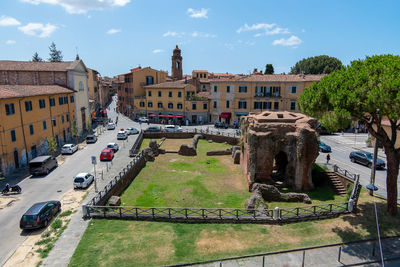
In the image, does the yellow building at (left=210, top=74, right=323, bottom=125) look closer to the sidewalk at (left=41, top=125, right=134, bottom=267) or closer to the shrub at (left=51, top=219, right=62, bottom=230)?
the sidewalk at (left=41, top=125, right=134, bottom=267)

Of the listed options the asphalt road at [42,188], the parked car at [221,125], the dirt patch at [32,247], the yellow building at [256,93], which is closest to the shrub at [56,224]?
the dirt patch at [32,247]

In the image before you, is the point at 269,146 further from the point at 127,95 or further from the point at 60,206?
the point at 127,95

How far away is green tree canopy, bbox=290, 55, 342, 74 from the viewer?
86.2 m

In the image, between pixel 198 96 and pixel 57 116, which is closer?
pixel 57 116

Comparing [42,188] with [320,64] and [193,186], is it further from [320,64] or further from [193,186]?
[320,64]

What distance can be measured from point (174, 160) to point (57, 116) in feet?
69.3

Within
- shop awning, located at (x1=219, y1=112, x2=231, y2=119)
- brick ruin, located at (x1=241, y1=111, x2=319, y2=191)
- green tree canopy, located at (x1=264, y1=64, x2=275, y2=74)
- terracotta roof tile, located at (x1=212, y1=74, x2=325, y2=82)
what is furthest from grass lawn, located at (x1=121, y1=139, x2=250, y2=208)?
green tree canopy, located at (x1=264, y1=64, x2=275, y2=74)

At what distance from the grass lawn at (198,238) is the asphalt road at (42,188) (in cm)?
467

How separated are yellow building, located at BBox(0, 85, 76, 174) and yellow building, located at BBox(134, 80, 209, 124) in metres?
25.3

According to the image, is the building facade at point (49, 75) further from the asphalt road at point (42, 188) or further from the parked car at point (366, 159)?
the parked car at point (366, 159)

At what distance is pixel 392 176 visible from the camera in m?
19.1

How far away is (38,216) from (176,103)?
52.3 metres

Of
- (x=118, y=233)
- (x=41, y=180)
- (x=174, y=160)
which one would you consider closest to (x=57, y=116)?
(x=41, y=180)

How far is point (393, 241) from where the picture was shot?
16.6 meters
